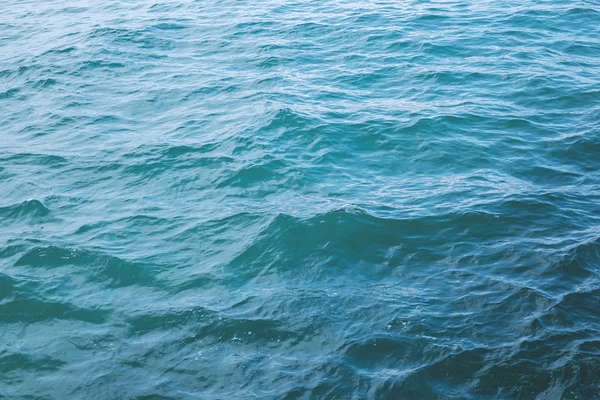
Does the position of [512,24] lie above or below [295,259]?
above

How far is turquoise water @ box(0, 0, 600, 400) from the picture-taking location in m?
11.2

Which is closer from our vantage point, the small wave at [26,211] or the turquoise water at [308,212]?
the turquoise water at [308,212]

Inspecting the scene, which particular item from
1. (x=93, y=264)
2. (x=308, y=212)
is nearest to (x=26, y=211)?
(x=93, y=264)

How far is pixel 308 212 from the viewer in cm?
1560

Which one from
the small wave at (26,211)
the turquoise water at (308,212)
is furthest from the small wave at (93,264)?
the small wave at (26,211)

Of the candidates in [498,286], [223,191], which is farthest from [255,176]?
Result: [498,286]

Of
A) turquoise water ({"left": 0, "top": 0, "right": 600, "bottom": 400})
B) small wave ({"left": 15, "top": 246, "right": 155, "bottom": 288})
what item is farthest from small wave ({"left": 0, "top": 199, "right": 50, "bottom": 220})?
small wave ({"left": 15, "top": 246, "right": 155, "bottom": 288})

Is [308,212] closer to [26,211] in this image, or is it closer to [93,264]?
[93,264]

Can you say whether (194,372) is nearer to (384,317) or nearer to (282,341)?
(282,341)

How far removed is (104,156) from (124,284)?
6356 mm

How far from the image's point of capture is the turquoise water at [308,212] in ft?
36.9

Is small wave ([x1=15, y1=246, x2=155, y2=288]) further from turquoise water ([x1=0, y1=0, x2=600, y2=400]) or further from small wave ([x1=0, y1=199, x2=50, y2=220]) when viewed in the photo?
small wave ([x1=0, y1=199, x2=50, y2=220])

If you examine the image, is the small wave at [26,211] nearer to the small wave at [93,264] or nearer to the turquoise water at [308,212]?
the turquoise water at [308,212]

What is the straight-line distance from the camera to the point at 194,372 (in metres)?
11.2
